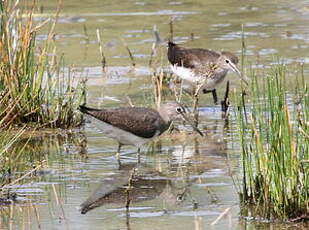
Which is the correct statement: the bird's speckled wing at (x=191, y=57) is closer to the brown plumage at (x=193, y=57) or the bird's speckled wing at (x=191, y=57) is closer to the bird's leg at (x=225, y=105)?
the brown plumage at (x=193, y=57)

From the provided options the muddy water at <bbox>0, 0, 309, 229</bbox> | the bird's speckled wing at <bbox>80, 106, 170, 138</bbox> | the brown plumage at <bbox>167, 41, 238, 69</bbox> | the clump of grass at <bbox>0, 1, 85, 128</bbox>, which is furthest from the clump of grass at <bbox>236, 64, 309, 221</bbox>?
the brown plumage at <bbox>167, 41, 238, 69</bbox>

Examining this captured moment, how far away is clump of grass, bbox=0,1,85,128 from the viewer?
10.4 m

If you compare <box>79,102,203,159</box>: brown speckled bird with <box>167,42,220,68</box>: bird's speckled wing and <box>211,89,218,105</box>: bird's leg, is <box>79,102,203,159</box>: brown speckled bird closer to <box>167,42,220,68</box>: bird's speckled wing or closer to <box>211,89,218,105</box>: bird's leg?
<box>211,89,218,105</box>: bird's leg

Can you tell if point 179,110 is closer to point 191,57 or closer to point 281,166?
point 191,57

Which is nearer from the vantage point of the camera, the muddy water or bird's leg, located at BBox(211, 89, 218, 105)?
the muddy water

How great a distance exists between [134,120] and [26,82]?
145 centimetres

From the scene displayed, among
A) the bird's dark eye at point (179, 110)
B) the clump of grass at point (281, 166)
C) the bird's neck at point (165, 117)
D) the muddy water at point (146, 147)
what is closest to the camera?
the clump of grass at point (281, 166)

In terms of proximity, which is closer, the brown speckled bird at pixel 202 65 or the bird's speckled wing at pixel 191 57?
the brown speckled bird at pixel 202 65

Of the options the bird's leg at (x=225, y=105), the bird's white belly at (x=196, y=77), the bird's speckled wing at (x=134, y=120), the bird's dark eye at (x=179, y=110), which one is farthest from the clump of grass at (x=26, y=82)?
the bird's white belly at (x=196, y=77)

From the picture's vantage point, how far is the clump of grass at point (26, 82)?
34.2 ft

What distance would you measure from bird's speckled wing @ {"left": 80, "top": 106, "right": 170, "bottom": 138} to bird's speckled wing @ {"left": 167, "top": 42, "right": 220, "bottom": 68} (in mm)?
2803

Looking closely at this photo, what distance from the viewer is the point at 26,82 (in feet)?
34.5

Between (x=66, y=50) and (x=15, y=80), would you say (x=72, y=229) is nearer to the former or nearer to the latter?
(x=15, y=80)

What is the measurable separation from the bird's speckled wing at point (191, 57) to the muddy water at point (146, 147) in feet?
1.77
